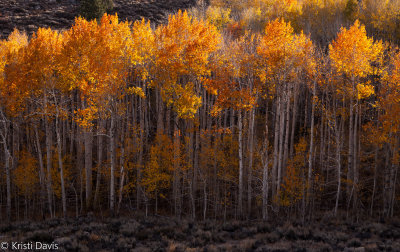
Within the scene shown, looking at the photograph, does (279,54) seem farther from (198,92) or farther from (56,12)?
(56,12)

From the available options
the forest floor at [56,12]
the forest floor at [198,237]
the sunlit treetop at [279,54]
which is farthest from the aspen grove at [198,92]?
the forest floor at [56,12]

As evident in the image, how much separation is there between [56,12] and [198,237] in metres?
63.8

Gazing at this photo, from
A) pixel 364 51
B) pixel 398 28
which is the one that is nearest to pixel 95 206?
pixel 364 51

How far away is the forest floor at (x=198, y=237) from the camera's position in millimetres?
10870

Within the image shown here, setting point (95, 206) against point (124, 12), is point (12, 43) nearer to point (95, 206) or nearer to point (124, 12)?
point (95, 206)

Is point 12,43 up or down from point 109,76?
up

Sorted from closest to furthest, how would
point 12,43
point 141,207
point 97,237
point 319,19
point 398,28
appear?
point 97,237 → point 141,207 → point 12,43 → point 398,28 → point 319,19

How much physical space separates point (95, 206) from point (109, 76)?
34.5 feet

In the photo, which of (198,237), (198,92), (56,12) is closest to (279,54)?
(198,92)

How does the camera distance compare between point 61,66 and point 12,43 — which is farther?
point 12,43

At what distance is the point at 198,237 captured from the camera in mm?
12641

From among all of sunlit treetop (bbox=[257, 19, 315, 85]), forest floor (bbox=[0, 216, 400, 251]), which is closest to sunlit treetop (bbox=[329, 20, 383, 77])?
sunlit treetop (bbox=[257, 19, 315, 85])

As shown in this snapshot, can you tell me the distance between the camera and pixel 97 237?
1171 centimetres

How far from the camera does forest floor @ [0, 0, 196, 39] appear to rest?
5380 cm
